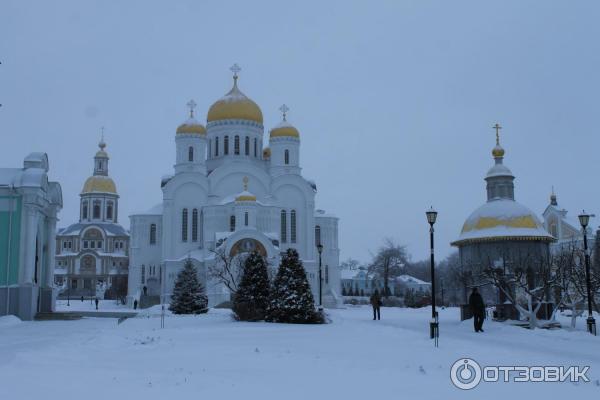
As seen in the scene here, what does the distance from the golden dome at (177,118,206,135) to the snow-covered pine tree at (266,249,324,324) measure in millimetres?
33252

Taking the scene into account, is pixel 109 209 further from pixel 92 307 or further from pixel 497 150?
pixel 497 150

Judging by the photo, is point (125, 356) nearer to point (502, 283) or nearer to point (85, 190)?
point (502, 283)

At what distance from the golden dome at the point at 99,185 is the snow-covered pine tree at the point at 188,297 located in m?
60.1

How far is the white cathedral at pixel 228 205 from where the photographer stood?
5128 cm

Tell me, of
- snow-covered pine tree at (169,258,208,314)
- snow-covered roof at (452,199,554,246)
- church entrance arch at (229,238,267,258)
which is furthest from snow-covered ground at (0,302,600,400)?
church entrance arch at (229,238,267,258)

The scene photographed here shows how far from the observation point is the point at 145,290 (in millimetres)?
54031

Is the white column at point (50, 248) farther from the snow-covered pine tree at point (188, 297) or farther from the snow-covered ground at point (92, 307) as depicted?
the snow-covered ground at point (92, 307)

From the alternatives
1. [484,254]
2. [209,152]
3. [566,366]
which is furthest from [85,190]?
[566,366]

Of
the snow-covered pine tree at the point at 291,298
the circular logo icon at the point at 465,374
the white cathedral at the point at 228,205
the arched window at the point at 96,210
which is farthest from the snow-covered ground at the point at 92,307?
the circular logo icon at the point at 465,374

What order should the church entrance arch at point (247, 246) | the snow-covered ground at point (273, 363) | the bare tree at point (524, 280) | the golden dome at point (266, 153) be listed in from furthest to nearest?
1. the golden dome at point (266, 153)
2. the church entrance arch at point (247, 246)
3. the bare tree at point (524, 280)
4. the snow-covered ground at point (273, 363)

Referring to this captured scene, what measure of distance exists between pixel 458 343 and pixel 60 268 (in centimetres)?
7625
